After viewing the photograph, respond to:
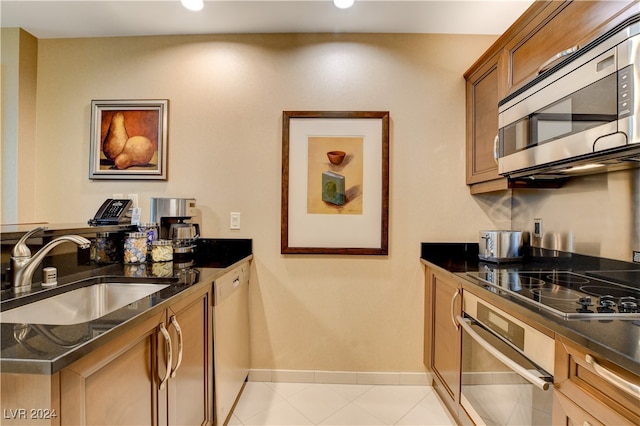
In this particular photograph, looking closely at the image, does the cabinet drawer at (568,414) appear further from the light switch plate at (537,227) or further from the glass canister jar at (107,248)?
the glass canister jar at (107,248)

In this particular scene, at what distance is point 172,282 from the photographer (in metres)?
1.30

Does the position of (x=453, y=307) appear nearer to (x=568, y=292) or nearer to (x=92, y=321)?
(x=568, y=292)

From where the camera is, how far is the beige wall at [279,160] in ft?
6.85

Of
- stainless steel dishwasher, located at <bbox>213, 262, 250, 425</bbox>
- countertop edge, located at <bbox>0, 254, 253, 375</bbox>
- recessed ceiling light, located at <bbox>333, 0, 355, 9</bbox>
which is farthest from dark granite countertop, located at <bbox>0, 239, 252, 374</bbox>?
recessed ceiling light, located at <bbox>333, 0, 355, 9</bbox>

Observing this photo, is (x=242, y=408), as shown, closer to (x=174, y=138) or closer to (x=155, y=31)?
(x=174, y=138)

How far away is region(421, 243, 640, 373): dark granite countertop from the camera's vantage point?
A: 71cm

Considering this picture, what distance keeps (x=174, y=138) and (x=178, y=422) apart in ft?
5.57

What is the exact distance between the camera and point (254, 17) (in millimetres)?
1934

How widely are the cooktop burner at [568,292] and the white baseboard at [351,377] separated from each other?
3.27ft

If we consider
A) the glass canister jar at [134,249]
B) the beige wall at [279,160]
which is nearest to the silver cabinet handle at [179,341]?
the glass canister jar at [134,249]

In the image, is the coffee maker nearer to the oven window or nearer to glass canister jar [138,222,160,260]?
glass canister jar [138,222,160,260]

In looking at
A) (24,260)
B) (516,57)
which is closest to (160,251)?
(24,260)

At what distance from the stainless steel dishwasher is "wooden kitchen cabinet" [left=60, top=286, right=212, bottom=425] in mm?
68

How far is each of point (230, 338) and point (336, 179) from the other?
1.17 m
